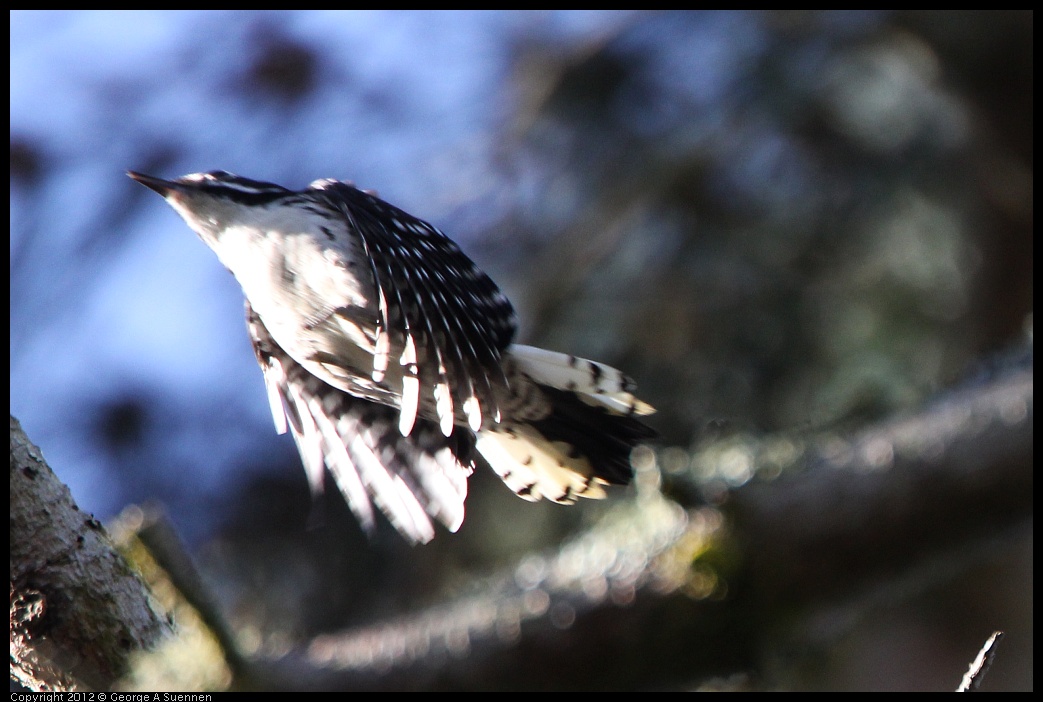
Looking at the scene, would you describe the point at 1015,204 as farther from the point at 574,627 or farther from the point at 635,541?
the point at 574,627

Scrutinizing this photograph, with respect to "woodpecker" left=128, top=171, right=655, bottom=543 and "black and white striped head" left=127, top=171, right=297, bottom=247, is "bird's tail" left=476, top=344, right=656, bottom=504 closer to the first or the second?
"woodpecker" left=128, top=171, right=655, bottom=543

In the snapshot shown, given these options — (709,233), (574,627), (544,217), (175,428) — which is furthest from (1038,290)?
(175,428)

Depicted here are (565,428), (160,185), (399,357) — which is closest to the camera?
(399,357)

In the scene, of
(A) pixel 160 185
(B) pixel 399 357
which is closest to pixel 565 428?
(B) pixel 399 357

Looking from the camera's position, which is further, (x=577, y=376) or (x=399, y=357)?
(x=577, y=376)

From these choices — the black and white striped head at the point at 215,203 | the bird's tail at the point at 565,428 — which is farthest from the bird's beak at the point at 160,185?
the bird's tail at the point at 565,428

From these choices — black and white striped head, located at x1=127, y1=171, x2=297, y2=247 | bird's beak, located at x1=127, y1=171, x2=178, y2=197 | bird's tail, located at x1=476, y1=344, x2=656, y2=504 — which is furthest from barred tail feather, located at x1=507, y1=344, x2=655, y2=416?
bird's beak, located at x1=127, y1=171, x2=178, y2=197

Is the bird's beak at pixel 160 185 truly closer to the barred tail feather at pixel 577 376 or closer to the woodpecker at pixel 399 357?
the woodpecker at pixel 399 357

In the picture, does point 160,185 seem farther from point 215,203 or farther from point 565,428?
point 565,428
